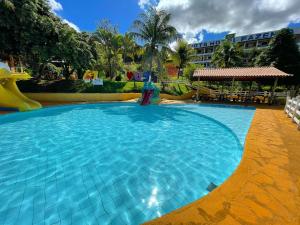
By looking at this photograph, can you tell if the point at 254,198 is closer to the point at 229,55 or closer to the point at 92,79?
the point at 92,79

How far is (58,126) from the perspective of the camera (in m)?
Result: 8.16

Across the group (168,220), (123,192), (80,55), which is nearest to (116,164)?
(123,192)

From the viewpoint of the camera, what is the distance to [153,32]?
1775 centimetres

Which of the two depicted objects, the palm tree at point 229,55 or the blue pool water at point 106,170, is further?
the palm tree at point 229,55

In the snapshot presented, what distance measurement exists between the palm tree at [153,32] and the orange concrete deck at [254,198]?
16364 mm

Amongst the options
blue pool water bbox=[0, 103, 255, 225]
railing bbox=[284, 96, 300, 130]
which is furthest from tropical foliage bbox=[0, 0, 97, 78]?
railing bbox=[284, 96, 300, 130]

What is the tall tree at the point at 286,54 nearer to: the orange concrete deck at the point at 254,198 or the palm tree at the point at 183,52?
the palm tree at the point at 183,52

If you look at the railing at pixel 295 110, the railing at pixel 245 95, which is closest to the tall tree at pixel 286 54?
the railing at pixel 245 95

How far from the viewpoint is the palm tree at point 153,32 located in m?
17.7

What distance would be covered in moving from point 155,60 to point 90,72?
7687mm

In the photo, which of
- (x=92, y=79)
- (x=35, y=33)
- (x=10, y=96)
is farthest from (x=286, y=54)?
(x=10, y=96)

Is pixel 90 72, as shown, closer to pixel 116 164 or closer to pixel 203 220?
pixel 116 164

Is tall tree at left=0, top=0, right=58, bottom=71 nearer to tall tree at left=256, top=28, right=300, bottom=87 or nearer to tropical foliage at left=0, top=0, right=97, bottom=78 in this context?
tropical foliage at left=0, top=0, right=97, bottom=78

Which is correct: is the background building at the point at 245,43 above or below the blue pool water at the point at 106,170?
above
